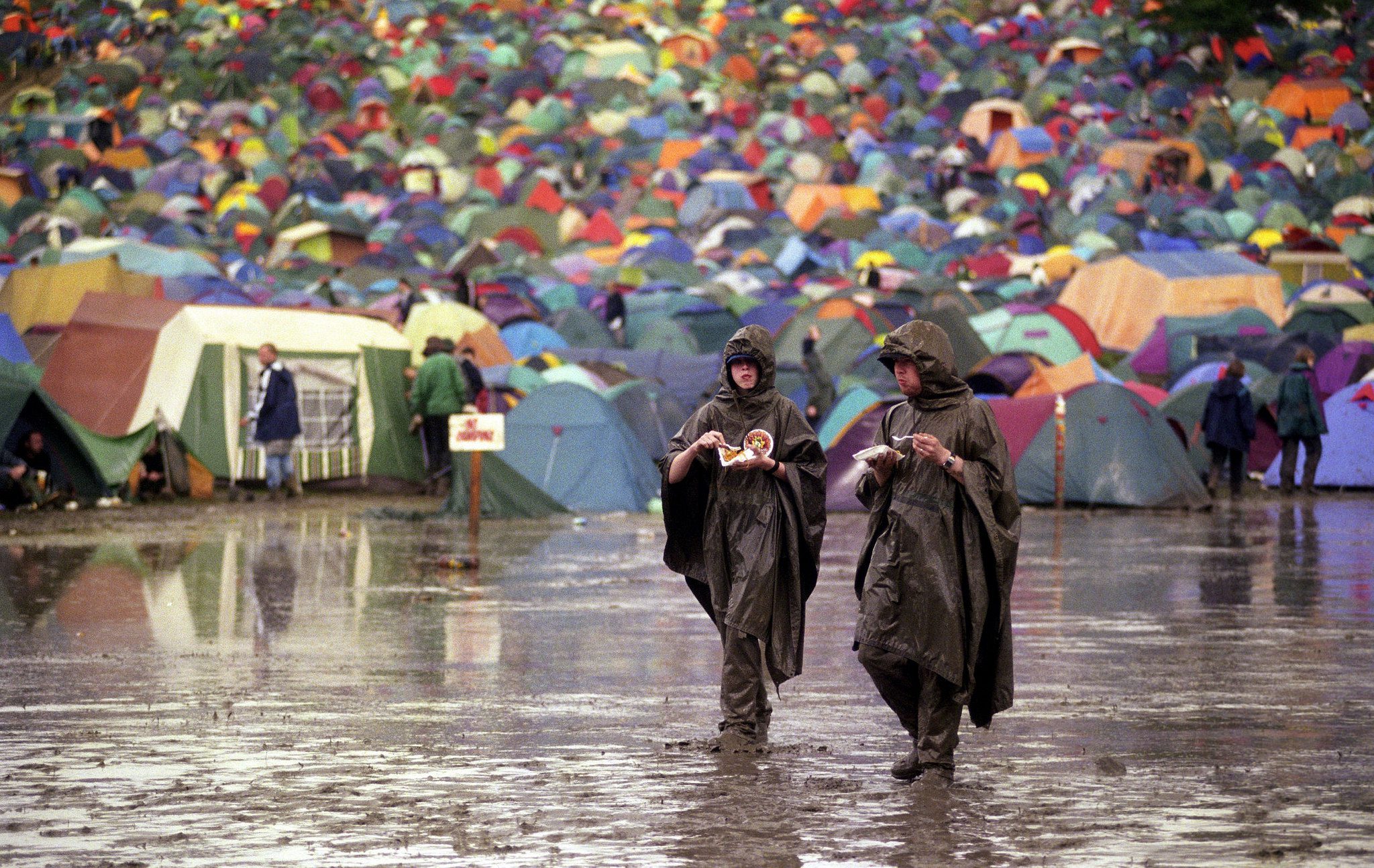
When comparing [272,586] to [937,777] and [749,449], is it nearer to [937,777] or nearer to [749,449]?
[749,449]

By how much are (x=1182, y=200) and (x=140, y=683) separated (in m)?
38.1

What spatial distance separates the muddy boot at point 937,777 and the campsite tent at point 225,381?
1524 centimetres

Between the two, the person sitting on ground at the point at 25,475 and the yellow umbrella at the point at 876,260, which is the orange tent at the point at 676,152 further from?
the person sitting on ground at the point at 25,475

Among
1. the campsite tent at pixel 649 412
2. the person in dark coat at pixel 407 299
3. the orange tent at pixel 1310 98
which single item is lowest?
the campsite tent at pixel 649 412

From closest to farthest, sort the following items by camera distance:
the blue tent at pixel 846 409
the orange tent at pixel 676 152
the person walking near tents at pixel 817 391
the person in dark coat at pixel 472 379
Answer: the blue tent at pixel 846 409 → the person in dark coat at pixel 472 379 → the person walking near tents at pixel 817 391 → the orange tent at pixel 676 152

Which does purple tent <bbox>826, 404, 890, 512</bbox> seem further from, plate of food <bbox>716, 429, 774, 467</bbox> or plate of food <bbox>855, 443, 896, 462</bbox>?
plate of food <bbox>855, 443, 896, 462</bbox>

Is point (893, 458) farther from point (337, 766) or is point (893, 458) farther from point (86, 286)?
point (86, 286)

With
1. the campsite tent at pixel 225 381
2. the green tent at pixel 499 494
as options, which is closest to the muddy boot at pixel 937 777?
the green tent at pixel 499 494

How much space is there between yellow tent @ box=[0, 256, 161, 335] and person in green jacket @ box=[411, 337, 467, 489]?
6.48 meters

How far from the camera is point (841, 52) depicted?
61500mm

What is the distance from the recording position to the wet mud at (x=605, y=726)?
5.75 metres

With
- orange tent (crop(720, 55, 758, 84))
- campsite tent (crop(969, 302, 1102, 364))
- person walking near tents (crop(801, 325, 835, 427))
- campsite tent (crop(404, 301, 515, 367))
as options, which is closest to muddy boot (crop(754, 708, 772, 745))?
person walking near tents (crop(801, 325, 835, 427))

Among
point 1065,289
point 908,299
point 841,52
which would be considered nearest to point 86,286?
point 908,299

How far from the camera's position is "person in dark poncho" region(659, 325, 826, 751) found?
732 cm
